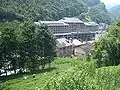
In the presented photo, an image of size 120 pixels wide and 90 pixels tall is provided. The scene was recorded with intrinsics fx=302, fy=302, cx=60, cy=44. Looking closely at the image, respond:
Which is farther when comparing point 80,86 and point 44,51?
point 44,51

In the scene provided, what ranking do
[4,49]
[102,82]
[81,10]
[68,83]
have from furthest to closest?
[81,10] → [4,49] → [102,82] → [68,83]

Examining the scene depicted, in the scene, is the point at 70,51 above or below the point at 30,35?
below

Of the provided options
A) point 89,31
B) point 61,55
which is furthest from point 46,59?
point 89,31

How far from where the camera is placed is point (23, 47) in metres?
49.8

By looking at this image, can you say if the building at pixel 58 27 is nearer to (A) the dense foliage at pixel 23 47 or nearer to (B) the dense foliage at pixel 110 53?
(A) the dense foliage at pixel 23 47

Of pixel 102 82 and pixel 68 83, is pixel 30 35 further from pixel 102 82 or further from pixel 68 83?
pixel 68 83

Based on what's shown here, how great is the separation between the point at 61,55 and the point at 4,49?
33052mm

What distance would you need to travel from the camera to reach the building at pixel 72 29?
9975 cm

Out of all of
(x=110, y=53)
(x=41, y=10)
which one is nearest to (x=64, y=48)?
(x=41, y=10)

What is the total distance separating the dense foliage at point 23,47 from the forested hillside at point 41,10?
1353 inches

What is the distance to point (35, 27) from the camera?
2069 inches

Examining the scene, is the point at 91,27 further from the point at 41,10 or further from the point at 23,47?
the point at 23,47

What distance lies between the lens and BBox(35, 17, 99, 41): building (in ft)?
327

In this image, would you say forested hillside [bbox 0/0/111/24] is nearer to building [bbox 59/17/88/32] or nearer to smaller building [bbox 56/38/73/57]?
building [bbox 59/17/88/32]
